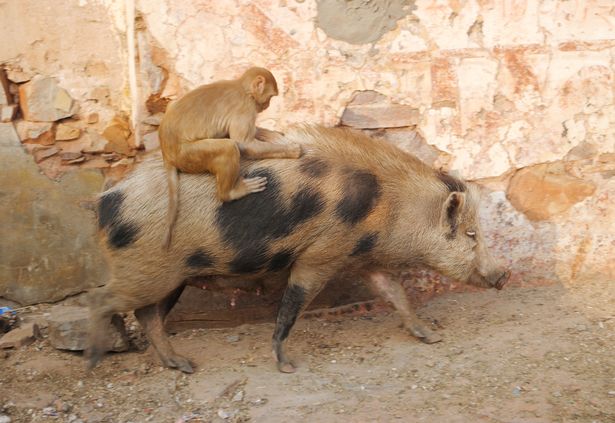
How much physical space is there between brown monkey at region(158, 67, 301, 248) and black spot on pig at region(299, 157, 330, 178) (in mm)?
207

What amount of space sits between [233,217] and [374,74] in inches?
61.0

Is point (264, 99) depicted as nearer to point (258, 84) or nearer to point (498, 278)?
point (258, 84)

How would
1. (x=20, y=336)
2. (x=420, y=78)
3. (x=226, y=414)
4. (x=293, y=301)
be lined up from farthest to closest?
1. (x=420, y=78)
2. (x=20, y=336)
3. (x=293, y=301)
4. (x=226, y=414)

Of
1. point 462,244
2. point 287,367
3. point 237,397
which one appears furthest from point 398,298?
point 237,397

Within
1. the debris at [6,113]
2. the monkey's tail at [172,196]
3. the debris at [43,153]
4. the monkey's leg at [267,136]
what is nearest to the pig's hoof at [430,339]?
the monkey's leg at [267,136]

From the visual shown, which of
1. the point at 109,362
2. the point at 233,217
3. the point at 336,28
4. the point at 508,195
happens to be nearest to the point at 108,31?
the point at 336,28

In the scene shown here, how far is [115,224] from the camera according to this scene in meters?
4.23

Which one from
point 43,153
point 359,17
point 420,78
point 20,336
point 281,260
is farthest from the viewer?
point 43,153

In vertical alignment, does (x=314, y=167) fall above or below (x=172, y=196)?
above

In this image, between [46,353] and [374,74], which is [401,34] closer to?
[374,74]

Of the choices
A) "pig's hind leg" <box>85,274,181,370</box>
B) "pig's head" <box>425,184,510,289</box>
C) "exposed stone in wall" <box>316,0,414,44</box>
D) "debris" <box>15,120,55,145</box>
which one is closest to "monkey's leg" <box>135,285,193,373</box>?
"pig's hind leg" <box>85,274,181,370</box>

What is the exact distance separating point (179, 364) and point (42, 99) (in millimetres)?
2097

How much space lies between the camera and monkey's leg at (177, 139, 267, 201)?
3975 mm

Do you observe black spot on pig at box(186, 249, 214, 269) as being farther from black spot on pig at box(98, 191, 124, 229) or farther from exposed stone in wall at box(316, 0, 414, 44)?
exposed stone in wall at box(316, 0, 414, 44)
